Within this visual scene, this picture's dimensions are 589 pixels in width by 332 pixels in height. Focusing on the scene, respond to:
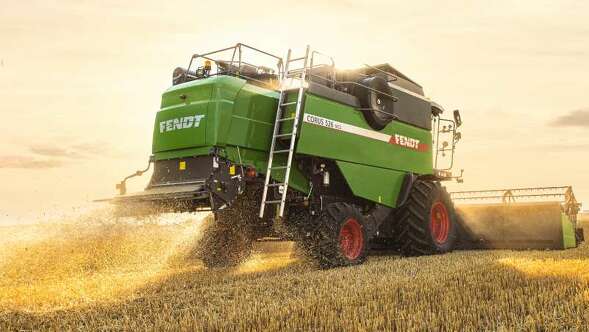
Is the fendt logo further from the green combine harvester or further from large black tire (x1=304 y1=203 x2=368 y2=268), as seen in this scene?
large black tire (x1=304 y1=203 x2=368 y2=268)

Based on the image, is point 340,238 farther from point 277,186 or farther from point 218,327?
point 218,327

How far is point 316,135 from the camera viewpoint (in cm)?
849

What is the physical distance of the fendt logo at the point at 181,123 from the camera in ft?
26.7

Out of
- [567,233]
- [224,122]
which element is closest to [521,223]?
[567,233]

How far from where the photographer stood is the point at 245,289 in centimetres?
646

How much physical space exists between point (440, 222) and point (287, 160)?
3930 mm

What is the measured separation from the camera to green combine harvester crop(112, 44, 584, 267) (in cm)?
802

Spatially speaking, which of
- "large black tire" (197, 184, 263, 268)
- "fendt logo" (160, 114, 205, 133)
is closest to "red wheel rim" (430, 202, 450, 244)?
"large black tire" (197, 184, 263, 268)

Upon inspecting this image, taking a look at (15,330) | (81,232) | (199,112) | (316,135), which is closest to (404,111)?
(316,135)

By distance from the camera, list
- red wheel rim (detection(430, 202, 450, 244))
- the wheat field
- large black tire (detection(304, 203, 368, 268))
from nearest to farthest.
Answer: the wheat field → large black tire (detection(304, 203, 368, 268)) → red wheel rim (detection(430, 202, 450, 244))

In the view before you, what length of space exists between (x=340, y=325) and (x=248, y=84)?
15.0 feet

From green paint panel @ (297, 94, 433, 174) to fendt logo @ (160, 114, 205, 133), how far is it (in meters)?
1.36

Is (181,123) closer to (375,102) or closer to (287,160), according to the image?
(287,160)

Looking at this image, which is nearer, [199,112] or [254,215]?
[199,112]
